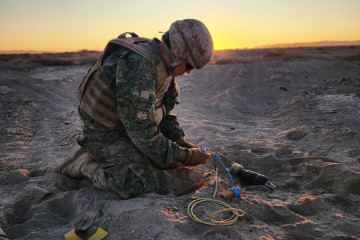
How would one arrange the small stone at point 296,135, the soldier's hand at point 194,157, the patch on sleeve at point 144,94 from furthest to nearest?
the small stone at point 296,135 → the soldier's hand at point 194,157 → the patch on sleeve at point 144,94

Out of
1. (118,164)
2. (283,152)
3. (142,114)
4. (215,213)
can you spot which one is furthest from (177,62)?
(283,152)

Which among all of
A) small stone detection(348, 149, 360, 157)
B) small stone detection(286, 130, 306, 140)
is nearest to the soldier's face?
small stone detection(348, 149, 360, 157)

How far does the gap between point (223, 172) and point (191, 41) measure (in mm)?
1735

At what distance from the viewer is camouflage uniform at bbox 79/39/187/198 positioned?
255 cm

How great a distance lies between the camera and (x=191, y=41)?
266 cm

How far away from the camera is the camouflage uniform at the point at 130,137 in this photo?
2551 mm

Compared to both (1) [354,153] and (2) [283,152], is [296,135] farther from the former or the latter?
(1) [354,153]

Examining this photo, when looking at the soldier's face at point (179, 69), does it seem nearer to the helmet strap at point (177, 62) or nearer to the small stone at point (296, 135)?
the helmet strap at point (177, 62)

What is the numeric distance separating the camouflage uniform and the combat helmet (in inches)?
10.2

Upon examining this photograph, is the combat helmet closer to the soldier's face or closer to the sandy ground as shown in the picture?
the soldier's face

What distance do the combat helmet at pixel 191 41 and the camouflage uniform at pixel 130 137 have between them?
26cm

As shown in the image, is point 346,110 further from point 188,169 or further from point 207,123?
point 188,169

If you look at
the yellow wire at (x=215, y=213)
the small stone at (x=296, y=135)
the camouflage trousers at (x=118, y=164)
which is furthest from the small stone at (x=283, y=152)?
the camouflage trousers at (x=118, y=164)

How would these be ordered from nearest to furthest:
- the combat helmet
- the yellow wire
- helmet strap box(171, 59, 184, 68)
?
the yellow wire → the combat helmet → helmet strap box(171, 59, 184, 68)
